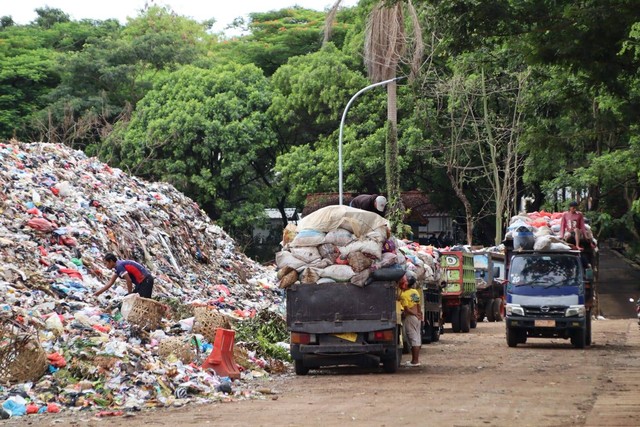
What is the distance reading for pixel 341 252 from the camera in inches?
742

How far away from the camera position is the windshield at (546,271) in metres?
25.1

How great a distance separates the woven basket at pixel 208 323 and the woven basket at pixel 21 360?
507 cm

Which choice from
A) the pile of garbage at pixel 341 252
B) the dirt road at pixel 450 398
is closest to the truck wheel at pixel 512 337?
the dirt road at pixel 450 398

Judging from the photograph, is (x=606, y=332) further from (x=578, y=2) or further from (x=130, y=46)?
(x=130, y=46)

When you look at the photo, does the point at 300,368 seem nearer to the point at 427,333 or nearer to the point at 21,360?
the point at 21,360

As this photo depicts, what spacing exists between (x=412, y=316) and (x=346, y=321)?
6.96 ft

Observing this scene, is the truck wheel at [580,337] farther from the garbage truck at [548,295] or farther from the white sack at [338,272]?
the white sack at [338,272]

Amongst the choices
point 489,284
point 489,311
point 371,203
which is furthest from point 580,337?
point 489,311

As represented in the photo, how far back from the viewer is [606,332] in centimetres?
3309

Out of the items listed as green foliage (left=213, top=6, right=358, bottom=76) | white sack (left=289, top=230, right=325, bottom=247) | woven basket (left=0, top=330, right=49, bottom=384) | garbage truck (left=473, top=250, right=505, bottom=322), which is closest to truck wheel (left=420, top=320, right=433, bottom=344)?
→ white sack (left=289, top=230, right=325, bottom=247)

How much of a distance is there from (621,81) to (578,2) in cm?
351

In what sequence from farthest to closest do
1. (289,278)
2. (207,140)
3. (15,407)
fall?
1. (207,140)
2. (289,278)
3. (15,407)

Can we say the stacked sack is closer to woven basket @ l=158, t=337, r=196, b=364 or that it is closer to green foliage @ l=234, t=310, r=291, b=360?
green foliage @ l=234, t=310, r=291, b=360

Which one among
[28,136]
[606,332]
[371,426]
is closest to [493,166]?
[606,332]
